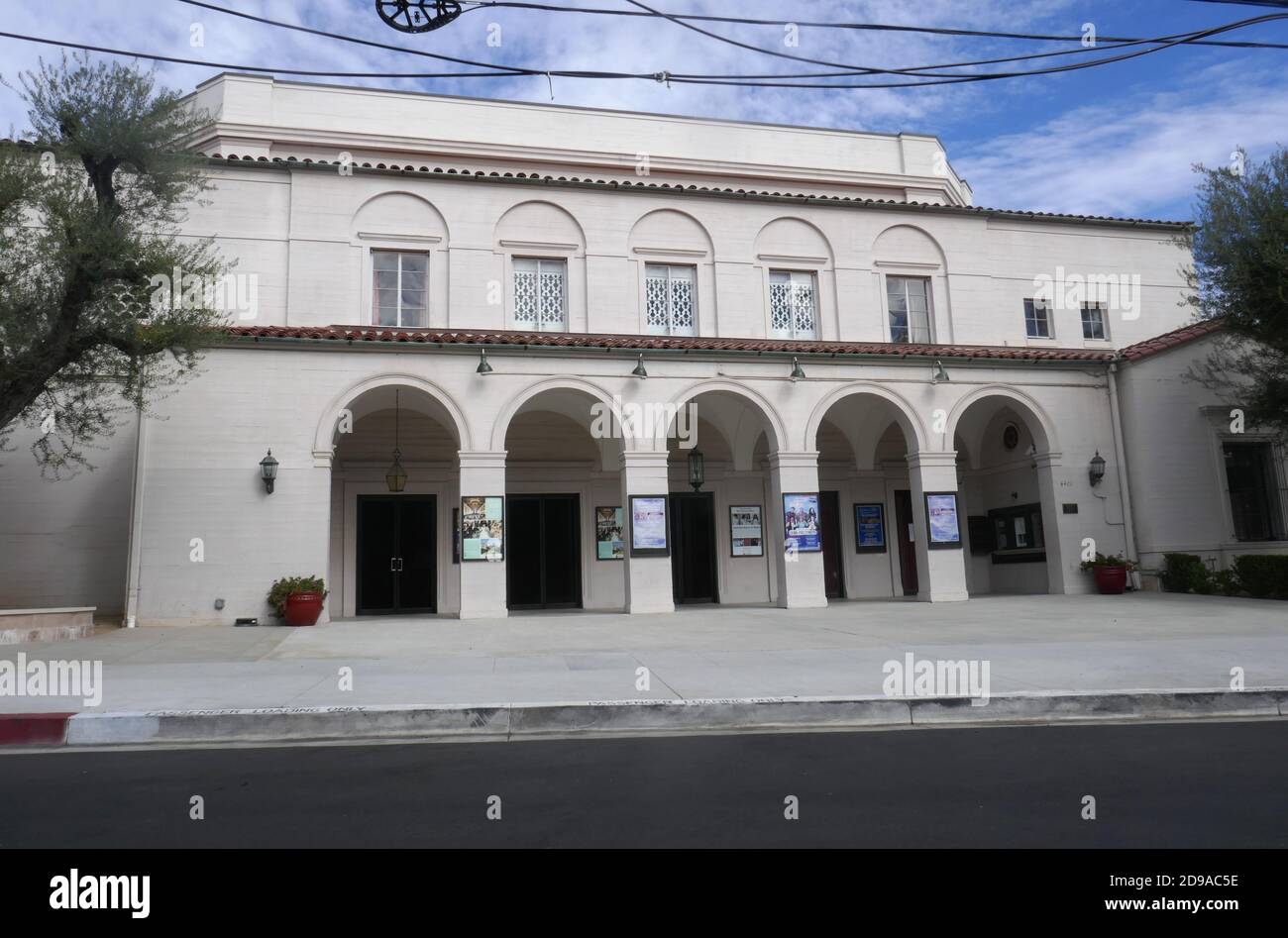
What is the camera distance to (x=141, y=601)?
14.2m

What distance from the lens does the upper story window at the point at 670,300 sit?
18656mm

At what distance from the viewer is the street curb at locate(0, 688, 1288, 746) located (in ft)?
22.0

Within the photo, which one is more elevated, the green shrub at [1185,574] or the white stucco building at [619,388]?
the white stucco building at [619,388]

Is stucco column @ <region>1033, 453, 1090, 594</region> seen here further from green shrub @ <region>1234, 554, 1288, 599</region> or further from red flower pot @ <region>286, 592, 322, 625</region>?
red flower pot @ <region>286, 592, 322, 625</region>

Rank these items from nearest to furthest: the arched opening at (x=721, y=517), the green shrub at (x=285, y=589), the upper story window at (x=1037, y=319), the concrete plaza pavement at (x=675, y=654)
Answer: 1. the concrete plaza pavement at (x=675, y=654)
2. the green shrub at (x=285, y=589)
3. the arched opening at (x=721, y=517)
4. the upper story window at (x=1037, y=319)

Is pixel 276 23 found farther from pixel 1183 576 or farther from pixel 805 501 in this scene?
pixel 1183 576

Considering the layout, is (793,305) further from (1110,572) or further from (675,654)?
(675,654)

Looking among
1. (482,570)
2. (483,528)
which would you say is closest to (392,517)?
(483,528)

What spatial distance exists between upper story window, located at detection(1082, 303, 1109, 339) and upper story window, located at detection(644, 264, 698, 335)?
9.65 metres

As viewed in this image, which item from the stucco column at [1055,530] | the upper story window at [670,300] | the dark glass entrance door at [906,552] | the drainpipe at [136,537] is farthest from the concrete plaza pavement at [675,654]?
the upper story window at [670,300]

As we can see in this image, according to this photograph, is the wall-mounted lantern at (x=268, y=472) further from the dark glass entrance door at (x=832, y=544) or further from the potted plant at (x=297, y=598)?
the dark glass entrance door at (x=832, y=544)

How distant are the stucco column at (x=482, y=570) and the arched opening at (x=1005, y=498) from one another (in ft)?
33.8
